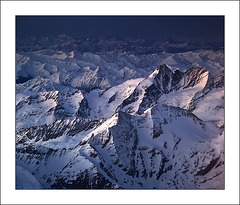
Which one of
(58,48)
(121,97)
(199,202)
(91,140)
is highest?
(58,48)

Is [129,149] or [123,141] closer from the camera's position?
[129,149]

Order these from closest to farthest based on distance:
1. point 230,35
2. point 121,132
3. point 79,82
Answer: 1. point 230,35
2. point 121,132
3. point 79,82

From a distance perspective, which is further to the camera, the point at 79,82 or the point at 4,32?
the point at 79,82

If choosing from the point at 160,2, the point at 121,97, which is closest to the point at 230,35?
the point at 160,2

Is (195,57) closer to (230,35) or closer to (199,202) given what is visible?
(230,35)

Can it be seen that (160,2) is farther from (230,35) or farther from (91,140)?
(91,140)

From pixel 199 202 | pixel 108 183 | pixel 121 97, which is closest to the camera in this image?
pixel 199 202

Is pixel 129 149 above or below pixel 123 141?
below

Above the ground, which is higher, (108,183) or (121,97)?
(121,97)

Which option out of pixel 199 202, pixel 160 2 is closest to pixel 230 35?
pixel 160 2
